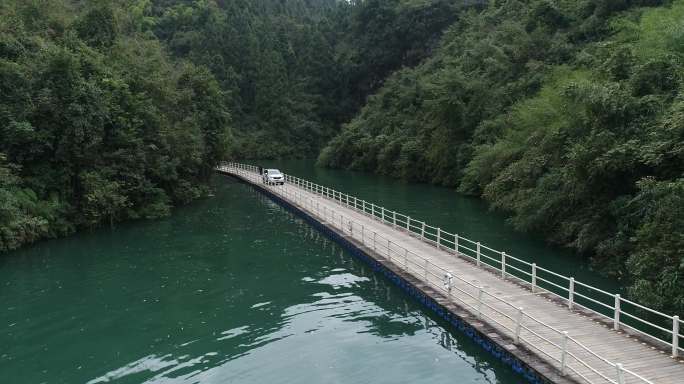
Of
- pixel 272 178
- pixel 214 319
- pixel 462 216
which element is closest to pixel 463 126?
pixel 272 178

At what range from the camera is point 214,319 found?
60.9 ft

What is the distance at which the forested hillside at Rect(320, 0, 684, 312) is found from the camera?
19000mm

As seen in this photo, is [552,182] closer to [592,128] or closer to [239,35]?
[592,128]

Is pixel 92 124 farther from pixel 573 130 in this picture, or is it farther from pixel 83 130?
pixel 573 130

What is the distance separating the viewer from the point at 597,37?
160ft

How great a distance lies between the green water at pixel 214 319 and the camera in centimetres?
1459

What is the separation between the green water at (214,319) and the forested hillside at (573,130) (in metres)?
5.58

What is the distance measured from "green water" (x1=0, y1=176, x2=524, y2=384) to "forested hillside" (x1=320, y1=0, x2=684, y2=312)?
5.58m

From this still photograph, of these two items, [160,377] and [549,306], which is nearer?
[160,377]

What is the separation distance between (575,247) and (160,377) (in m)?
20.1

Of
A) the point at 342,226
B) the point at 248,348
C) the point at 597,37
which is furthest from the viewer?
the point at 597,37

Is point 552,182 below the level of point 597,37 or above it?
below

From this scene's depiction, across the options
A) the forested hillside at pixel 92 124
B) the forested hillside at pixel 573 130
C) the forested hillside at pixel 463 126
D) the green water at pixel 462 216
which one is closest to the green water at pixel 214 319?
the green water at pixel 462 216

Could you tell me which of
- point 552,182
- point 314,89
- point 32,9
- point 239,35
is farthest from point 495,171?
point 239,35
